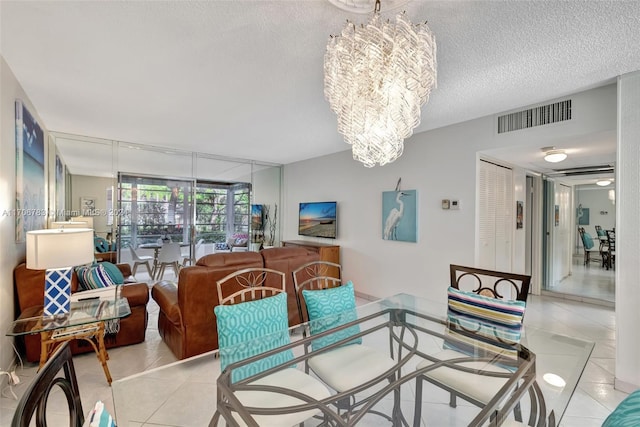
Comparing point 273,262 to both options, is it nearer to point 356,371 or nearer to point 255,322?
point 255,322

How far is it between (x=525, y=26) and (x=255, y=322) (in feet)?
8.03

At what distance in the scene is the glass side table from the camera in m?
2.05

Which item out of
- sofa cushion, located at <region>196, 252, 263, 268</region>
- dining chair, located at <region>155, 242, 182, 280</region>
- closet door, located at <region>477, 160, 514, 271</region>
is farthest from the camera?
dining chair, located at <region>155, 242, 182, 280</region>

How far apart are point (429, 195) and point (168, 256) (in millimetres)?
4526

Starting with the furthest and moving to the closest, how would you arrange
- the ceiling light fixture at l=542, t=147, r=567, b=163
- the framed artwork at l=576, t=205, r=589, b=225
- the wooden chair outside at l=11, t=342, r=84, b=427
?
the framed artwork at l=576, t=205, r=589, b=225, the ceiling light fixture at l=542, t=147, r=567, b=163, the wooden chair outside at l=11, t=342, r=84, b=427

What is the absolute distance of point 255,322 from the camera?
5.62 feet

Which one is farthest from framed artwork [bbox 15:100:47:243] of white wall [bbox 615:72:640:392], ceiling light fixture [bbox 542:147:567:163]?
ceiling light fixture [bbox 542:147:567:163]

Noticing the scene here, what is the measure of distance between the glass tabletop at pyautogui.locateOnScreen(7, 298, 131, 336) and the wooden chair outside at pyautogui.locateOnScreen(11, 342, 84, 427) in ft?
4.81

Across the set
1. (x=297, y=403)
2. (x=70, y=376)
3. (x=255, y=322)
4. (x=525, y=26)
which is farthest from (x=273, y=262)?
(x=525, y=26)

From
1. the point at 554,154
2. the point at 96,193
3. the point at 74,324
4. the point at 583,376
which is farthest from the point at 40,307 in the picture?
the point at 554,154

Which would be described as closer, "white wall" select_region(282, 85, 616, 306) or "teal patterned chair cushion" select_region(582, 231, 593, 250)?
"white wall" select_region(282, 85, 616, 306)

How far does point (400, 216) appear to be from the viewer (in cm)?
416

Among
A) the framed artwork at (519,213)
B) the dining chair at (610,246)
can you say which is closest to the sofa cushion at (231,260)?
the framed artwork at (519,213)

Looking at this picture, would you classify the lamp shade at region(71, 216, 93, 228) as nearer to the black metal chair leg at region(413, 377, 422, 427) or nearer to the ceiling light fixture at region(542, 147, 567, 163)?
the black metal chair leg at region(413, 377, 422, 427)
